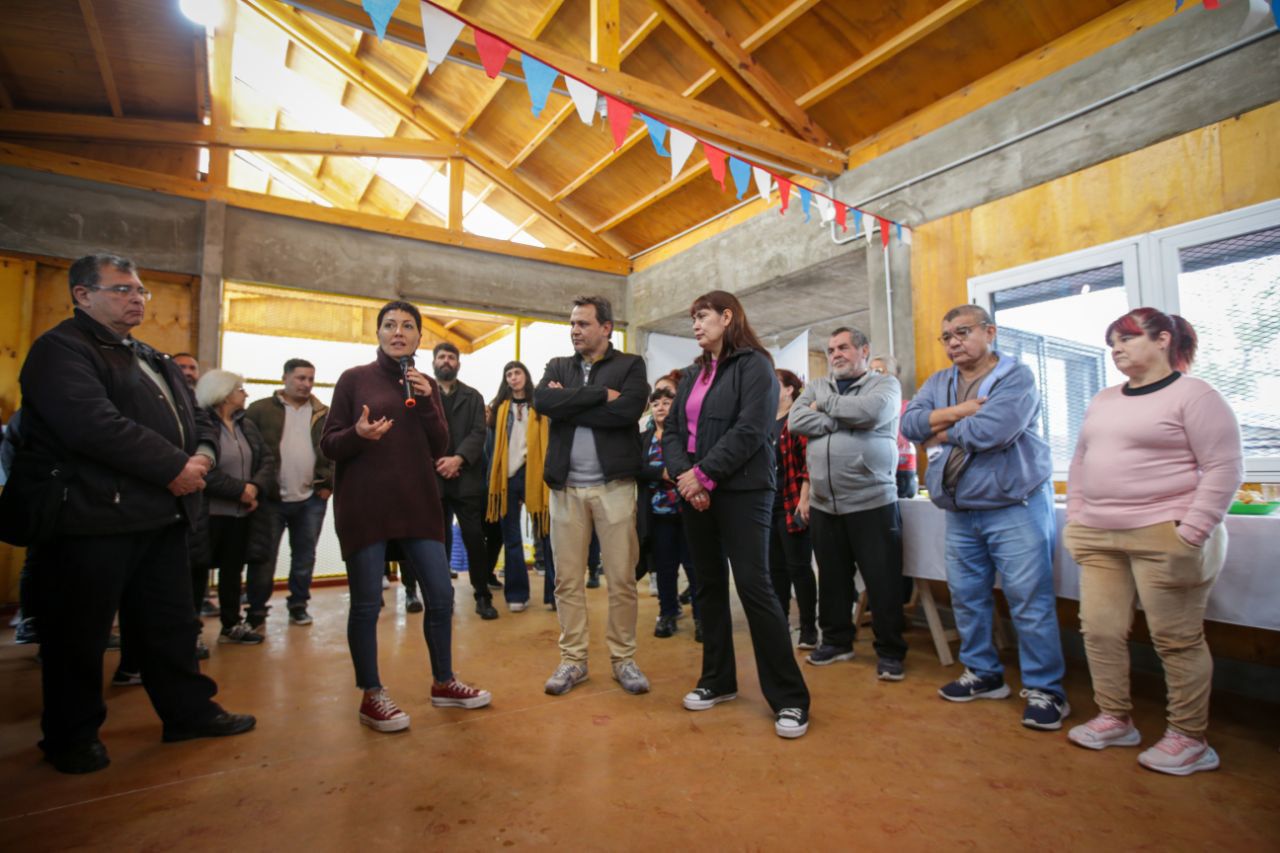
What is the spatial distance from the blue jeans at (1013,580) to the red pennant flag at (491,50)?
2764mm

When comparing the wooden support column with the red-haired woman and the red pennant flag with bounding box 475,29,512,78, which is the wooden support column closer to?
the red pennant flag with bounding box 475,29,512,78

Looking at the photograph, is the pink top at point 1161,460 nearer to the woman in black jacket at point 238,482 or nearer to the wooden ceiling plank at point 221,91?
the woman in black jacket at point 238,482

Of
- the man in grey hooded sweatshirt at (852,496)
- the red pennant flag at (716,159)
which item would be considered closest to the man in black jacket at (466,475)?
the red pennant flag at (716,159)

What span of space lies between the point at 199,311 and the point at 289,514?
2.52 m

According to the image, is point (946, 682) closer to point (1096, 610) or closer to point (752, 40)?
point (1096, 610)

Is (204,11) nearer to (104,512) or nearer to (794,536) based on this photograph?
(104,512)

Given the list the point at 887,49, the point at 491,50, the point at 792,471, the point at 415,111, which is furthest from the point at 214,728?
the point at 415,111

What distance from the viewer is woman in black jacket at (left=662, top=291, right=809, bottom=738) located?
2271 mm

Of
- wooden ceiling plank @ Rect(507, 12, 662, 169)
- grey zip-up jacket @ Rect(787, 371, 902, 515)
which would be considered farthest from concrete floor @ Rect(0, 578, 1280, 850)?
wooden ceiling plank @ Rect(507, 12, 662, 169)

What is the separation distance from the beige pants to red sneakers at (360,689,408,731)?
2334 mm

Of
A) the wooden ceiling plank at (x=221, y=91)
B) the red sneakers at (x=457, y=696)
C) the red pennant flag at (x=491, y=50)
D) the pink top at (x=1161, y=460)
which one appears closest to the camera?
the pink top at (x=1161, y=460)

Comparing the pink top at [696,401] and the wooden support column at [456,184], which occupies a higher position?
the wooden support column at [456,184]

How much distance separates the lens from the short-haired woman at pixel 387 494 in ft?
7.39

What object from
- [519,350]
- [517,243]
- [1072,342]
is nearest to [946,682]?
[1072,342]
